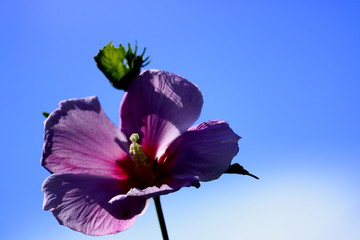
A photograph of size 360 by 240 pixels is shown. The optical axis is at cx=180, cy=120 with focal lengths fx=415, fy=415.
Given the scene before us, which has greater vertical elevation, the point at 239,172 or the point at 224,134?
the point at 224,134

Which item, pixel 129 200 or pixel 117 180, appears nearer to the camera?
pixel 129 200

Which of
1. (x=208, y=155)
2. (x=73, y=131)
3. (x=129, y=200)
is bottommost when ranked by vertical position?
(x=129, y=200)

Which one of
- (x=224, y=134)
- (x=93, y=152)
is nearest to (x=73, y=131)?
(x=93, y=152)

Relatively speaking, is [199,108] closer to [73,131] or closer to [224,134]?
[224,134]

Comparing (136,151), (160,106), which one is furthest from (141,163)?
(160,106)

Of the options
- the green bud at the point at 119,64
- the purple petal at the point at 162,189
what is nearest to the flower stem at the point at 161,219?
the purple petal at the point at 162,189

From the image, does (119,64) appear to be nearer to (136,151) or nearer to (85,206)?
(136,151)
